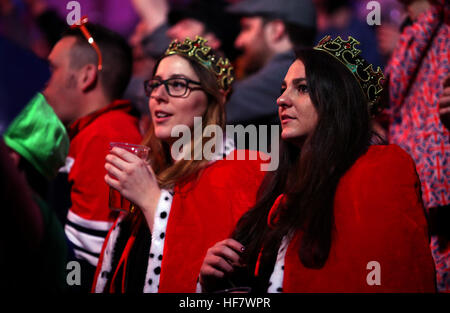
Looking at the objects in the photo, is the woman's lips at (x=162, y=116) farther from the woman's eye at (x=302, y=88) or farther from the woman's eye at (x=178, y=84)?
the woman's eye at (x=302, y=88)

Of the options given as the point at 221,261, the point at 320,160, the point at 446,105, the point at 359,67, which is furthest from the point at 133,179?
the point at 446,105

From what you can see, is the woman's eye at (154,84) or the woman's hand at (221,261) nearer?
the woman's hand at (221,261)

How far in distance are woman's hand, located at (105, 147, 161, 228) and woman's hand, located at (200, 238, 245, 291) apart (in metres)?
0.42

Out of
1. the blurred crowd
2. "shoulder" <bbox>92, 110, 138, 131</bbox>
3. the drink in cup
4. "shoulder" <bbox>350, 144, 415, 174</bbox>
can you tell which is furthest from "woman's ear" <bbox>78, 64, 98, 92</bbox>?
"shoulder" <bbox>350, 144, 415, 174</bbox>

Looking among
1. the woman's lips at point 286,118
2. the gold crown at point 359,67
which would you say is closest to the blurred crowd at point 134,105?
the gold crown at point 359,67

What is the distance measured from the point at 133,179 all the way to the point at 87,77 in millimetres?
1173

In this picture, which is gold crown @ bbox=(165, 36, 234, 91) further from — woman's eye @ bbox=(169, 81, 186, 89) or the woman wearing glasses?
woman's eye @ bbox=(169, 81, 186, 89)

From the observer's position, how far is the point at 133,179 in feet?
8.39

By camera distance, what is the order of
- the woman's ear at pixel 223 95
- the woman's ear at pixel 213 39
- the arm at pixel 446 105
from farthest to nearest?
1. the woman's ear at pixel 213 39
2. the woman's ear at pixel 223 95
3. the arm at pixel 446 105

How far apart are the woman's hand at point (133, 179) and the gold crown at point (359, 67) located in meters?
0.88

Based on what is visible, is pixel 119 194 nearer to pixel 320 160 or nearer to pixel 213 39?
pixel 320 160

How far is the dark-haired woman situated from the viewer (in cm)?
205

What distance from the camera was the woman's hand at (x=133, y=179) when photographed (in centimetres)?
255
